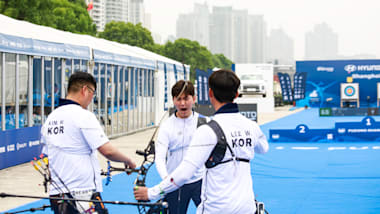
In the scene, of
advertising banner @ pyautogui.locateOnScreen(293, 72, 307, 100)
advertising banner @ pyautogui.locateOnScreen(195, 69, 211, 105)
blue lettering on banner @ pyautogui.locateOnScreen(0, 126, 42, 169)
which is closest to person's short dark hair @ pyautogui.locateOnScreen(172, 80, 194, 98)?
blue lettering on banner @ pyautogui.locateOnScreen(0, 126, 42, 169)

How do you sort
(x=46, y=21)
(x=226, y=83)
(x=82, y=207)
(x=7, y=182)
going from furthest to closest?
(x=46, y=21)
(x=7, y=182)
(x=82, y=207)
(x=226, y=83)

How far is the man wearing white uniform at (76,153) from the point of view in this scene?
4.03 meters

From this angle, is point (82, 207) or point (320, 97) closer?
point (82, 207)

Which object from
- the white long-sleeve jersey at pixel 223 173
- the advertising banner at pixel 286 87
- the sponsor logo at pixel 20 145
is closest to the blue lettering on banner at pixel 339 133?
the sponsor logo at pixel 20 145

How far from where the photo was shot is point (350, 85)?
158 ft

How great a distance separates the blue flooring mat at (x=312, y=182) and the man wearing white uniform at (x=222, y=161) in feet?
15.2

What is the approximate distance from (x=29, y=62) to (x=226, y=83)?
36.0 ft

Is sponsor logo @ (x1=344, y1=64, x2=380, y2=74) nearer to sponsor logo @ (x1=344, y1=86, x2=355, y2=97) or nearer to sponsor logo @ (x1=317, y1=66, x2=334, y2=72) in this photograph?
sponsor logo @ (x1=317, y1=66, x2=334, y2=72)

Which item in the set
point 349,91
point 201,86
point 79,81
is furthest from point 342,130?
point 349,91

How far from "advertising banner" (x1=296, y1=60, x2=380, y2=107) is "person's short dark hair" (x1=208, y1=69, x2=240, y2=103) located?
46.4 meters

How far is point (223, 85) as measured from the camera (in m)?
3.66

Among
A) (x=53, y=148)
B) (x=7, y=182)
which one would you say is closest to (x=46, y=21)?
(x=7, y=182)

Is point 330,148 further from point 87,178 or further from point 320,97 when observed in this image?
point 320,97

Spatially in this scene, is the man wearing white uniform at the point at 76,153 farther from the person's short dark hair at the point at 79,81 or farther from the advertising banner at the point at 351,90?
the advertising banner at the point at 351,90
